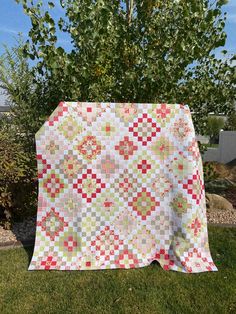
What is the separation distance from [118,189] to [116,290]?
105 centimetres

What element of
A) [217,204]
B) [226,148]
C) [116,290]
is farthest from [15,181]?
[226,148]

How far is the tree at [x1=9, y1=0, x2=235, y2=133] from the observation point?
15.6 feet

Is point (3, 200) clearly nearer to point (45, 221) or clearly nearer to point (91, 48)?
point (45, 221)

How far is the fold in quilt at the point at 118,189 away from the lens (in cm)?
393

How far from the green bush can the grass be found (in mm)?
1076

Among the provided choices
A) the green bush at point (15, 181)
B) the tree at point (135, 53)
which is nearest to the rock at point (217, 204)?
the tree at point (135, 53)

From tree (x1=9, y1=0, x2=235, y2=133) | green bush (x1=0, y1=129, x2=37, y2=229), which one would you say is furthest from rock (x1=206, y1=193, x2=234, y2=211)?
green bush (x1=0, y1=129, x2=37, y2=229)

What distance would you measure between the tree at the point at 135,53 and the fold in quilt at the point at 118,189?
3.86 ft

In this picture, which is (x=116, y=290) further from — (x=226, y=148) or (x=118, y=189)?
(x=226, y=148)

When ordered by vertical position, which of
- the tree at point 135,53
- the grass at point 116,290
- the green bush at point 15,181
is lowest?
the grass at point 116,290

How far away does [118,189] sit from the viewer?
3988mm

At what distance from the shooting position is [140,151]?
397 cm

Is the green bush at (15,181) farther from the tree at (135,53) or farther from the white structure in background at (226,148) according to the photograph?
the white structure in background at (226,148)

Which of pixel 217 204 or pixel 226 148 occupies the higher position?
pixel 226 148
